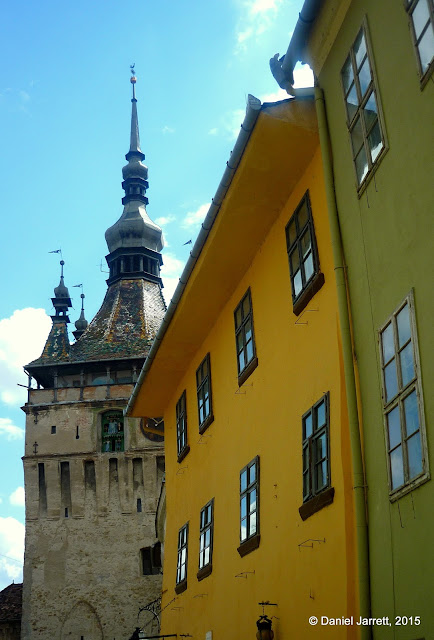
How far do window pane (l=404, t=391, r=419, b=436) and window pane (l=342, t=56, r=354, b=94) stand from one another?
3.03 metres

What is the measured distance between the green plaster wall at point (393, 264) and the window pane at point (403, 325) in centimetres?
12

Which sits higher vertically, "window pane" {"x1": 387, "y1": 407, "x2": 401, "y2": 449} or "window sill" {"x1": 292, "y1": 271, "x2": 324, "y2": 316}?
"window sill" {"x1": 292, "y1": 271, "x2": 324, "y2": 316}

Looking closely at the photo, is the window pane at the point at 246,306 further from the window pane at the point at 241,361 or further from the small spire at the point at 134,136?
the small spire at the point at 134,136

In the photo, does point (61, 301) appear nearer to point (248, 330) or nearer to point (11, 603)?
point (11, 603)

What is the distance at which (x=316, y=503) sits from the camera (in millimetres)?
9328

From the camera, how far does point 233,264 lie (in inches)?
511

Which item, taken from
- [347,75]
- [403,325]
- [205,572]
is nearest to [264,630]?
[205,572]

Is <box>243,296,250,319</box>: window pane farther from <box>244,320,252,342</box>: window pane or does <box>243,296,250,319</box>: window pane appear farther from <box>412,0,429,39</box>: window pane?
<box>412,0,429,39</box>: window pane

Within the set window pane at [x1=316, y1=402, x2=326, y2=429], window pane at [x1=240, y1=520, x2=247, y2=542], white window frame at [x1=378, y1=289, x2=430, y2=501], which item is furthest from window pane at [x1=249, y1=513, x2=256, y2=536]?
white window frame at [x1=378, y1=289, x2=430, y2=501]

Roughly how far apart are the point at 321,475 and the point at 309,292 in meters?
1.88

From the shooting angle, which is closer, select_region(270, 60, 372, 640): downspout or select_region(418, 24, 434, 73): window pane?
select_region(418, 24, 434, 73): window pane

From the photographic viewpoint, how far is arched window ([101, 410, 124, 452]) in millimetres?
50969

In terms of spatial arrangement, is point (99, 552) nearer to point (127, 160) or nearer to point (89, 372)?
point (89, 372)

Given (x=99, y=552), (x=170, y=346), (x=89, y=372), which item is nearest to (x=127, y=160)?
(x=89, y=372)
